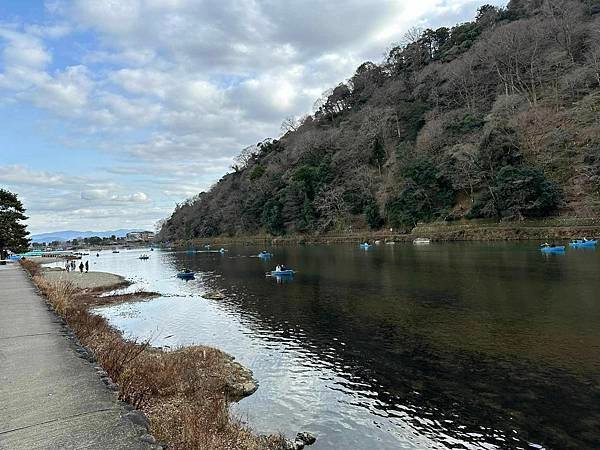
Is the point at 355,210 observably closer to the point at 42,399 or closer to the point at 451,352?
the point at 451,352

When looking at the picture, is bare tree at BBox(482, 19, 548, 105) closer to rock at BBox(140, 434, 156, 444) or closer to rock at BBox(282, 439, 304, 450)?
rock at BBox(282, 439, 304, 450)

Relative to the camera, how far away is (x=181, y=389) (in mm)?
9672

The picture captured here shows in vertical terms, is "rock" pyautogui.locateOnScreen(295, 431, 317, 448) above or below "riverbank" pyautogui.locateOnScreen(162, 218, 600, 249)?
below

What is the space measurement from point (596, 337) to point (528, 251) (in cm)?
2977

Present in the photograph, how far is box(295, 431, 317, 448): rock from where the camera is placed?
8492 mm

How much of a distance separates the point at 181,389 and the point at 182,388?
0.31 feet

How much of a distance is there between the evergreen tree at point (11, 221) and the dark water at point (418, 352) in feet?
113

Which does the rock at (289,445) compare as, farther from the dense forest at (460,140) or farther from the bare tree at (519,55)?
the bare tree at (519,55)

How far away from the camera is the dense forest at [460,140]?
56719 millimetres

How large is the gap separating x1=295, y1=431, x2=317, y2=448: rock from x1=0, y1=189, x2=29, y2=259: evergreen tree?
56.6 meters

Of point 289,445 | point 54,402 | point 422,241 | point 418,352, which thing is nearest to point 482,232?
point 422,241

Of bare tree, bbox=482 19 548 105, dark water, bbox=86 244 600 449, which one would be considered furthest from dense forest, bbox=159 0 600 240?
dark water, bbox=86 244 600 449

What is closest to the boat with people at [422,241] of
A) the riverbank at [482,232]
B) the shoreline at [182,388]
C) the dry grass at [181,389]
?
the riverbank at [482,232]

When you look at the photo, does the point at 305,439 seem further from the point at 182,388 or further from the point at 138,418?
the point at 138,418
